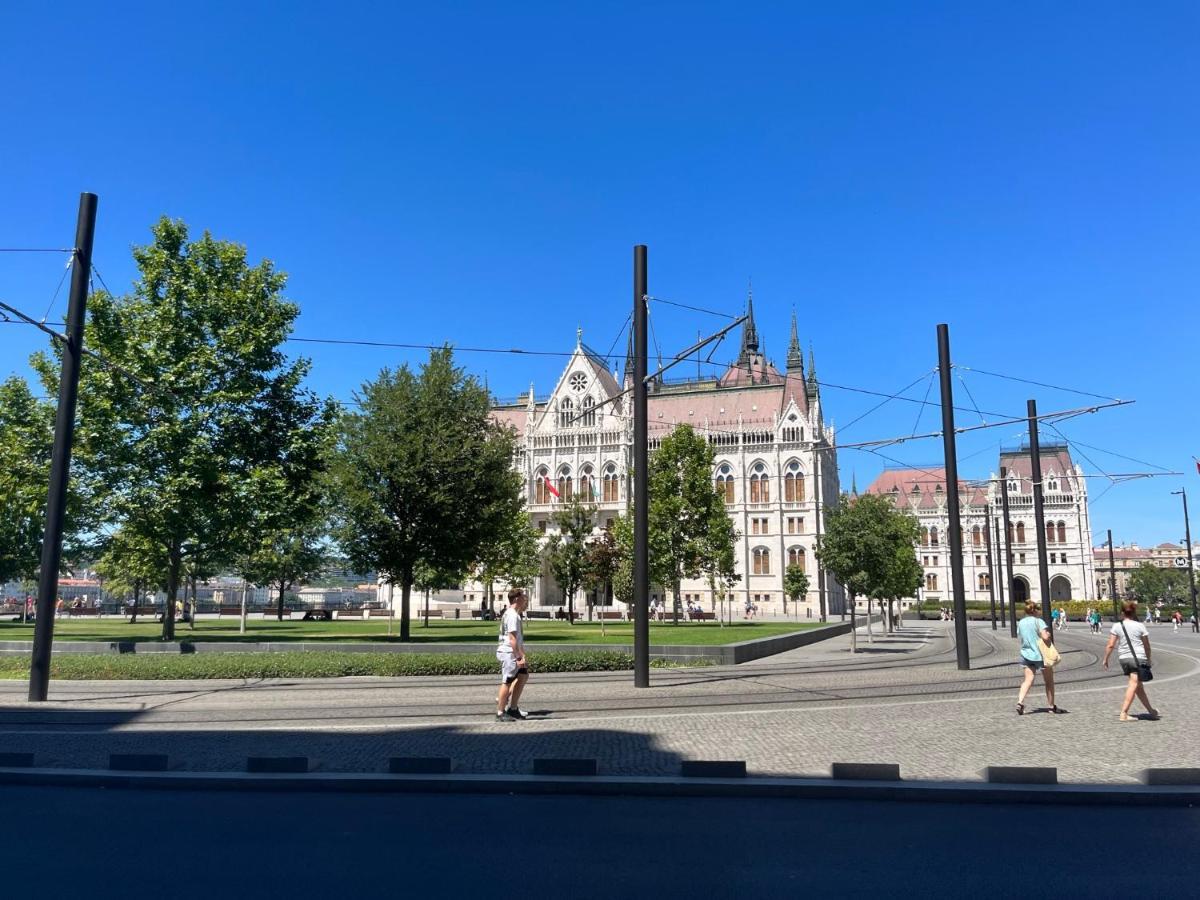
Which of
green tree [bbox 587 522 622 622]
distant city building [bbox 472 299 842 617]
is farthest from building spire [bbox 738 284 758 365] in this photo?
green tree [bbox 587 522 622 622]

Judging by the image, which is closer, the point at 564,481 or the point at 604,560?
the point at 604,560

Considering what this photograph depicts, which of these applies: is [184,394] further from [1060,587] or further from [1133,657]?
[1060,587]

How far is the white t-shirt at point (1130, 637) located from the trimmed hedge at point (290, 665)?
10.7m

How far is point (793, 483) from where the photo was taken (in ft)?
292

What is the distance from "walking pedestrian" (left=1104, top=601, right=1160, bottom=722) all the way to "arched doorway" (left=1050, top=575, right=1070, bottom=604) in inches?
4058

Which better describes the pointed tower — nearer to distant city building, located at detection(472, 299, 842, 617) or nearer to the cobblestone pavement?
distant city building, located at detection(472, 299, 842, 617)

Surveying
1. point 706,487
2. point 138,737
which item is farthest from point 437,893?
point 706,487

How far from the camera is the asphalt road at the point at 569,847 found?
518 cm

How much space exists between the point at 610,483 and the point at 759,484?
16756 millimetres

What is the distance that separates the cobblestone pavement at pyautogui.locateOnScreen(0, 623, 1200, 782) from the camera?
9070 millimetres

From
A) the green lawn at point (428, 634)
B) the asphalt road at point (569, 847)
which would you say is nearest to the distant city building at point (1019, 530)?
the green lawn at point (428, 634)

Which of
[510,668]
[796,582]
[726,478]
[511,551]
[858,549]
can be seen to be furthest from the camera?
[726,478]

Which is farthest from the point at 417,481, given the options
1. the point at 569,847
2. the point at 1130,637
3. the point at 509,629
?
the point at 569,847

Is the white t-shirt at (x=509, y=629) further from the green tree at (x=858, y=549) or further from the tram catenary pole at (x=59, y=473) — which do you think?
the green tree at (x=858, y=549)
